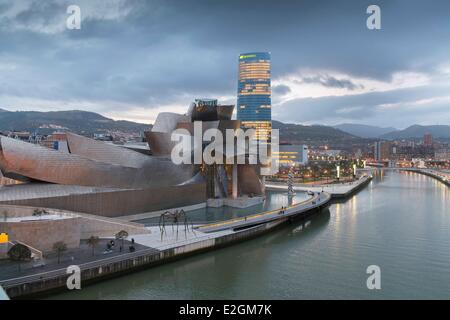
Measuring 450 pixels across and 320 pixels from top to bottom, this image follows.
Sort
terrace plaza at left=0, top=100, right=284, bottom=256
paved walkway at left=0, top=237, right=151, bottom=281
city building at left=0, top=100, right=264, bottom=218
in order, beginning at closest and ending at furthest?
1. paved walkway at left=0, top=237, right=151, bottom=281
2. terrace plaza at left=0, top=100, right=284, bottom=256
3. city building at left=0, top=100, right=264, bottom=218

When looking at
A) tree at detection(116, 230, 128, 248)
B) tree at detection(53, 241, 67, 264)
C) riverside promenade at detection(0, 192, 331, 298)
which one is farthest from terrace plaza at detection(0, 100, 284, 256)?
riverside promenade at detection(0, 192, 331, 298)

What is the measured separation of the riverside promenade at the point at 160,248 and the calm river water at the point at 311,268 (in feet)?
1.29

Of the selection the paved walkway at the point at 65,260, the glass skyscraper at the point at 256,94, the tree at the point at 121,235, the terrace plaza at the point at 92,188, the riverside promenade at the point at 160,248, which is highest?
the glass skyscraper at the point at 256,94

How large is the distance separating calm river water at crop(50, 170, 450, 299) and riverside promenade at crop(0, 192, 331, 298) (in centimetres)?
39

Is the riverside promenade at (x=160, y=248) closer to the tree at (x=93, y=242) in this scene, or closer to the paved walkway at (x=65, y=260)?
the paved walkway at (x=65, y=260)

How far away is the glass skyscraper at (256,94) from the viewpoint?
13850cm

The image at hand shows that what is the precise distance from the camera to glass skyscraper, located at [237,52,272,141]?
13850 cm

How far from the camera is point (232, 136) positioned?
3484 centimetres

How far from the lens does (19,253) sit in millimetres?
15203

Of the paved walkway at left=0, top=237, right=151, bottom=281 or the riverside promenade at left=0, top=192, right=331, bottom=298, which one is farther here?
the paved walkway at left=0, top=237, right=151, bottom=281

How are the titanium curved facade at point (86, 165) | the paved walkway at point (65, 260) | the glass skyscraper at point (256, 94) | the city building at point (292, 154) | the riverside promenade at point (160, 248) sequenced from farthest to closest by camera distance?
1. the glass skyscraper at point (256, 94)
2. the city building at point (292, 154)
3. the titanium curved facade at point (86, 165)
4. the paved walkway at point (65, 260)
5. the riverside promenade at point (160, 248)

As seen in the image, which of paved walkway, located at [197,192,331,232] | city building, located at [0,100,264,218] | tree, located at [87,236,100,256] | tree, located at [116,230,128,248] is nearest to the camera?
tree, located at [87,236,100,256]

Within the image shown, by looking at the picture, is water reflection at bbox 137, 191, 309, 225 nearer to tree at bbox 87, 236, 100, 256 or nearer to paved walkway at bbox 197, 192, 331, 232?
paved walkway at bbox 197, 192, 331, 232

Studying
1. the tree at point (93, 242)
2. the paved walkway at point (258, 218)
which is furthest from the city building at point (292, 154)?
the tree at point (93, 242)
